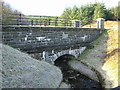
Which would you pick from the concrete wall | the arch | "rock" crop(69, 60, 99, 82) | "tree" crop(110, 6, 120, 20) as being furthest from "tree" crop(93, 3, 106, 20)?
"rock" crop(69, 60, 99, 82)

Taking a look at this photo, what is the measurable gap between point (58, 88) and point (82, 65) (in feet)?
20.0

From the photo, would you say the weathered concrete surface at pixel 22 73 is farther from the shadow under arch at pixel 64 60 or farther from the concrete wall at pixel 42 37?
the shadow under arch at pixel 64 60

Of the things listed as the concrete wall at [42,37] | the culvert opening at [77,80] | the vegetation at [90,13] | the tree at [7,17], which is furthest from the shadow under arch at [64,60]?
the vegetation at [90,13]

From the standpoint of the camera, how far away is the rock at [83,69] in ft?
41.6

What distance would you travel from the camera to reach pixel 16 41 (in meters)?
11.6

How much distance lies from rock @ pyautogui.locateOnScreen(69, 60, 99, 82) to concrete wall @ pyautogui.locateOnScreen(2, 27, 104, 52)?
72.1 inches

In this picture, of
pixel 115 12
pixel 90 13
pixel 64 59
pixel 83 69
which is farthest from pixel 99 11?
pixel 83 69

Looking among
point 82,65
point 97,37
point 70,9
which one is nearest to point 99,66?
point 82,65

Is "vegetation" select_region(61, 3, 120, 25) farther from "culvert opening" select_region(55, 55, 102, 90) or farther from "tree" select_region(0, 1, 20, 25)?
"culvert opening" select_region(55, 55, 102, 90)

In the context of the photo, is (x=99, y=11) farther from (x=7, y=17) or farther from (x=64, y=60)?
(x=7, y=17)

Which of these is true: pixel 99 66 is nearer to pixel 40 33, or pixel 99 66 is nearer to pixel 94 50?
pixel 94 50

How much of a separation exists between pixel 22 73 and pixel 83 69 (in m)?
6.87

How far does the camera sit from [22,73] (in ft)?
28.2

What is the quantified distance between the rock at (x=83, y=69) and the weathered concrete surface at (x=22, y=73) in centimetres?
416
